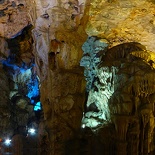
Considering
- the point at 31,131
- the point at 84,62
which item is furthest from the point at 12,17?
Result: the point at 31,131

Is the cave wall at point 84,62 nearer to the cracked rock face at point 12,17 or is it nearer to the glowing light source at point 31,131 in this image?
the cracked rock face at point 12,17

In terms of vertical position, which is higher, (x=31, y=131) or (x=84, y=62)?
(x=84, y=62)

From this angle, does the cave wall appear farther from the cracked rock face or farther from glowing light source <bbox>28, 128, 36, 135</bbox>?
glowing light source <bbox>28, 128, 36, 135</bbox>

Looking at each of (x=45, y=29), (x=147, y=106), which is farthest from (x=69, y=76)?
(x=147, y=106)

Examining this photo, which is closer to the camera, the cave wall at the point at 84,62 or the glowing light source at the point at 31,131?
the cave wall at the point at 84,62

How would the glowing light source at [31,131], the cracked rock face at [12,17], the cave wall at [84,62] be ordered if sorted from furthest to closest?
1. the glowing light source at [31,131]
2. the cracked rock face at [12,17]
3. the cave wall at [84,62]

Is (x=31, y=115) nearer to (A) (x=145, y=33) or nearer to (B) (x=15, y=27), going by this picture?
(B) (x=15, y=27)

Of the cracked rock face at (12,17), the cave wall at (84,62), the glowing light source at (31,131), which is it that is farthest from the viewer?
the glowing light source at (31,131)

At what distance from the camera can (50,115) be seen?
5.77 m

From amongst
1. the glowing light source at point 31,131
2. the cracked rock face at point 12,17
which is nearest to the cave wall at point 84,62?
the cracked rock face at point 12,17

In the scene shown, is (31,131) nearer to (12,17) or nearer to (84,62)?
(84,62)

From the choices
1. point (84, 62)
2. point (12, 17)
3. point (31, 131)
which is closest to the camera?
point (84, 62)

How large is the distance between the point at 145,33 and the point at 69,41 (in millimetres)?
2831

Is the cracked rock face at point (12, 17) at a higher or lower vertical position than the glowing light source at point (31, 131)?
higher
